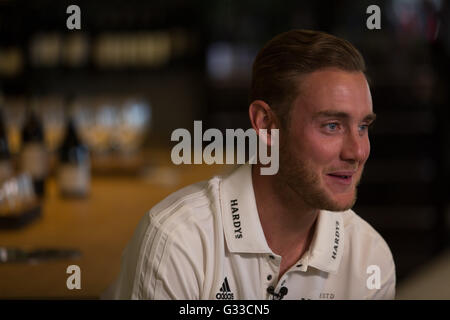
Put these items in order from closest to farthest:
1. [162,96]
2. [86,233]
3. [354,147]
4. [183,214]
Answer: [354,147] → [183,214] → [86,233] → [162,96]

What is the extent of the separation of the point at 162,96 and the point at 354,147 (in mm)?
4789

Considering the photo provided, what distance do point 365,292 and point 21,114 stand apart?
2473 millimetres

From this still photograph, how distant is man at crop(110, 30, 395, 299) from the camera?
3.32ft

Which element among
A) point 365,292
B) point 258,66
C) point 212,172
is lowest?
point 365,292

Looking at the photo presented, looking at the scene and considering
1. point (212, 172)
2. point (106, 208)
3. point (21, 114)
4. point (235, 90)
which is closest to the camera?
point (212, 172)

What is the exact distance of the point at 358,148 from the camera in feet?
3.25

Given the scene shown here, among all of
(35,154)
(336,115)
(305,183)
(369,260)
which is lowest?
(35,154)

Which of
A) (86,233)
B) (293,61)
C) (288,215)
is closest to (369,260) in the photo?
(288,215)

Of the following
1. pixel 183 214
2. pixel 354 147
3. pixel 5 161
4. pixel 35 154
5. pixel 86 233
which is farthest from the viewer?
pixel 35 154

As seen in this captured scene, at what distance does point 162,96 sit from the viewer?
18.7 ft

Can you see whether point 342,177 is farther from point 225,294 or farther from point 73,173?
point 73,173

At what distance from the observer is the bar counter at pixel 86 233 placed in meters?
1.27

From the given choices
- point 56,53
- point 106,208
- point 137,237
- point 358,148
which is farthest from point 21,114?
point 358,148
